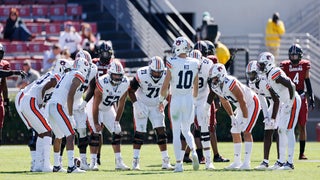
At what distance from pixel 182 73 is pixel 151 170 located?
1.83 meters

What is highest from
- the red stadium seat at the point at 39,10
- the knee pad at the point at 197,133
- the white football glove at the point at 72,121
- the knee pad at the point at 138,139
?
the red stadium seat at the point at 39,10

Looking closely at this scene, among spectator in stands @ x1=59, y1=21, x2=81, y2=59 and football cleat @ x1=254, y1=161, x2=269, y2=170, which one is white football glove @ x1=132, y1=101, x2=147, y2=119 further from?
spectator in stands @ x1=59, y1=21, x2=81, y2=59

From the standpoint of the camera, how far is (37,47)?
97.7ft

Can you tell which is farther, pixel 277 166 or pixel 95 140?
pixel 95 140

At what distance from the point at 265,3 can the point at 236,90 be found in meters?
15.8

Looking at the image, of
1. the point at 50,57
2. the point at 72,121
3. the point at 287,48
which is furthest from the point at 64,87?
the point at 287,48

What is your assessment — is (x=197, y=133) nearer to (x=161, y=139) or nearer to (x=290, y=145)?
(x=161, y=139)

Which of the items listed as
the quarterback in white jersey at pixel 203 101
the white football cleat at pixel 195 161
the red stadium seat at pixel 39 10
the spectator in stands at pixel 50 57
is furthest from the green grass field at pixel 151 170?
the red stadium seat at pixel 39 10

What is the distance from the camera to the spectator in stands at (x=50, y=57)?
92.2ft

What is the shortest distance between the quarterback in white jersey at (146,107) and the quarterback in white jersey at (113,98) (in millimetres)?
193

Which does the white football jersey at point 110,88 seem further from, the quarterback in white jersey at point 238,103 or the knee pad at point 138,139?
the quarterback in white jersey at point 238,103

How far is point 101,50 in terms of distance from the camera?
64.5ft

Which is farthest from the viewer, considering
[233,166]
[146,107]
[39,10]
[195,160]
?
[39,10]

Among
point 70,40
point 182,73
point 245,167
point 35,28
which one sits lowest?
point 245,167
